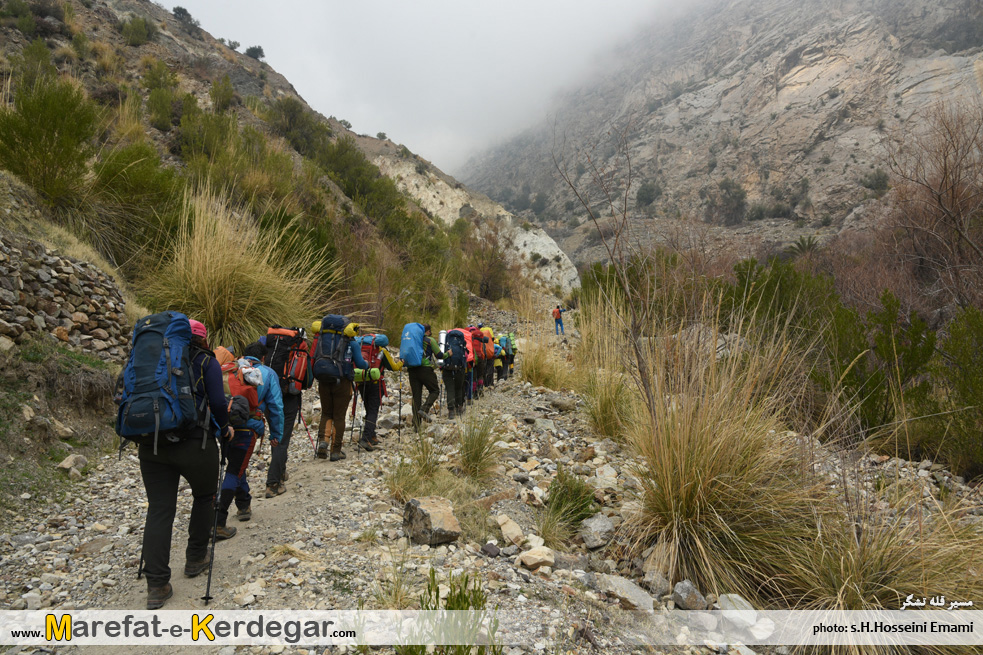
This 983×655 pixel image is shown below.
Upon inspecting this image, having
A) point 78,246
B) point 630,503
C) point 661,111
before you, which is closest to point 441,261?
point 78,246

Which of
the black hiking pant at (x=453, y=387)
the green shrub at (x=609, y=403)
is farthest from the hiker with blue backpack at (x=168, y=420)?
the black hiking pant at (x=453, y=387)

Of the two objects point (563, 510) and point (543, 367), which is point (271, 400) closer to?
point (563, 510)

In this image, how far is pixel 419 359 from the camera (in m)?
6.33

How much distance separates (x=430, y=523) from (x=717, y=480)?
6.53 feet

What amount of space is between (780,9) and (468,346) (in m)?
103

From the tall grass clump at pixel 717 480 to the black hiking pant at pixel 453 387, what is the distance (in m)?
4.35

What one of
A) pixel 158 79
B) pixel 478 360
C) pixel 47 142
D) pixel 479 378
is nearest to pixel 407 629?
pixel 478 360

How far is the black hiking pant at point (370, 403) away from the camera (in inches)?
223

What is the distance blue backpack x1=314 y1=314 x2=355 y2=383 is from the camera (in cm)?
498

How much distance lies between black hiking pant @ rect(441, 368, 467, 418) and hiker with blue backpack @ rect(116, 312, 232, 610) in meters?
4.67

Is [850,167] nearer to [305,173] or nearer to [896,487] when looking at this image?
[305,173]

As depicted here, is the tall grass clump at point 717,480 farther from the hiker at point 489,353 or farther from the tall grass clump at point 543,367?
the tall grass clump at point 543,367

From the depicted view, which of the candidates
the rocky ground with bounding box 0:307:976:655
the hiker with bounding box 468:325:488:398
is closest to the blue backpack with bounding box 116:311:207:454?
the rocky ground with bounding box 0:307:976:655

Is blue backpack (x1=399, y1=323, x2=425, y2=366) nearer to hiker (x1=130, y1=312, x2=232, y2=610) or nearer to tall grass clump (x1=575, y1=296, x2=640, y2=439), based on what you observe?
tall grass clump (x1=575, y1=296, x2=640, y2=439)
